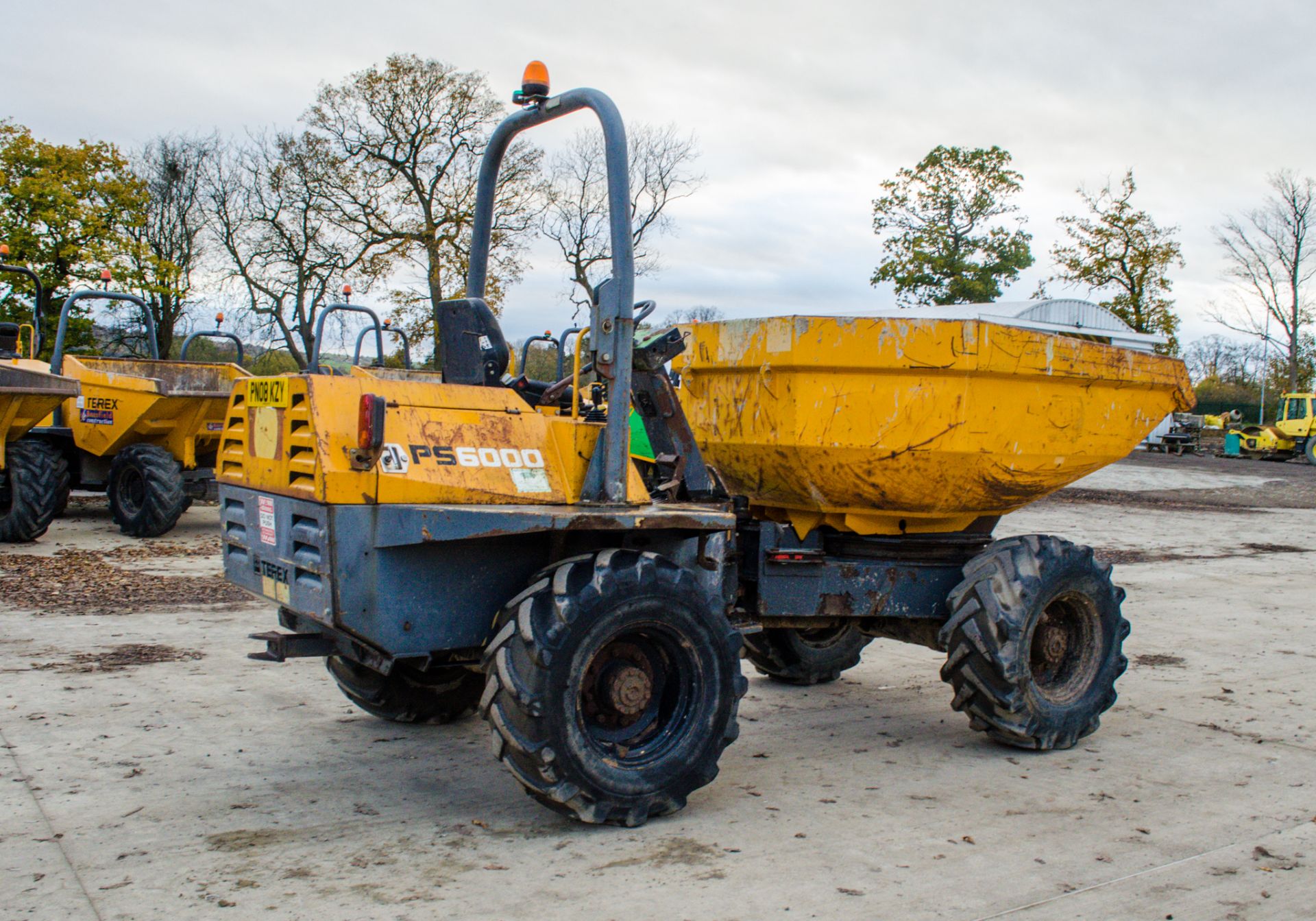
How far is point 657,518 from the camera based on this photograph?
4.14m

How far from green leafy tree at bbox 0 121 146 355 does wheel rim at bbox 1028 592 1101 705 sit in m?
26.1

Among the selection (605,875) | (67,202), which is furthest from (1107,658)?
(67,202)

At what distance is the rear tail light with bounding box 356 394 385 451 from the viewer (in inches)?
151

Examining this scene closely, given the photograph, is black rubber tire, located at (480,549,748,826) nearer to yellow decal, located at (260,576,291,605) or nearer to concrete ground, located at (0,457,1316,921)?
concrete ground, located at (0,457,1316,921)

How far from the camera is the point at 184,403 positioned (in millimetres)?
12039

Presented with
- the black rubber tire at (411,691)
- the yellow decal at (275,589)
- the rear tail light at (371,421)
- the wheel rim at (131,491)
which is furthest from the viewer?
the wheel rim at (131,491)

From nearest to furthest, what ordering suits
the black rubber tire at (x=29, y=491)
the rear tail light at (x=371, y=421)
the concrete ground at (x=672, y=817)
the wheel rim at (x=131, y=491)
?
the concrete ground at (x=672, y=817) → the rear tail light at (x=371, y=421) → the black rubber tire at (x=29, y=491) → the wheel rim at (x=131, y=491)

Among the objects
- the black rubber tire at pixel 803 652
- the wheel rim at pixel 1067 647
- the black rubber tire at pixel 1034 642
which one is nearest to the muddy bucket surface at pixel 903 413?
the black rubber tire at pixel 1034 642

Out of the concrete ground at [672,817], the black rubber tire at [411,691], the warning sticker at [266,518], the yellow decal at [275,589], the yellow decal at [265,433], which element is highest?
the yellow decal at [265,433]

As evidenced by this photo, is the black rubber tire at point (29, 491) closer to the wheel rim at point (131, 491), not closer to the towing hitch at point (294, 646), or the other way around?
the wheel rim at point (131, 491)

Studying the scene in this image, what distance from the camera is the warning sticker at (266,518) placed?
4328 mm

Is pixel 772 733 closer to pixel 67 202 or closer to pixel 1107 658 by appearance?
pixel 1107 658

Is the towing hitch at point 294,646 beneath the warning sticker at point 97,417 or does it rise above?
beneath

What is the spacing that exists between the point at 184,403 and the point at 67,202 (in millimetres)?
19372
